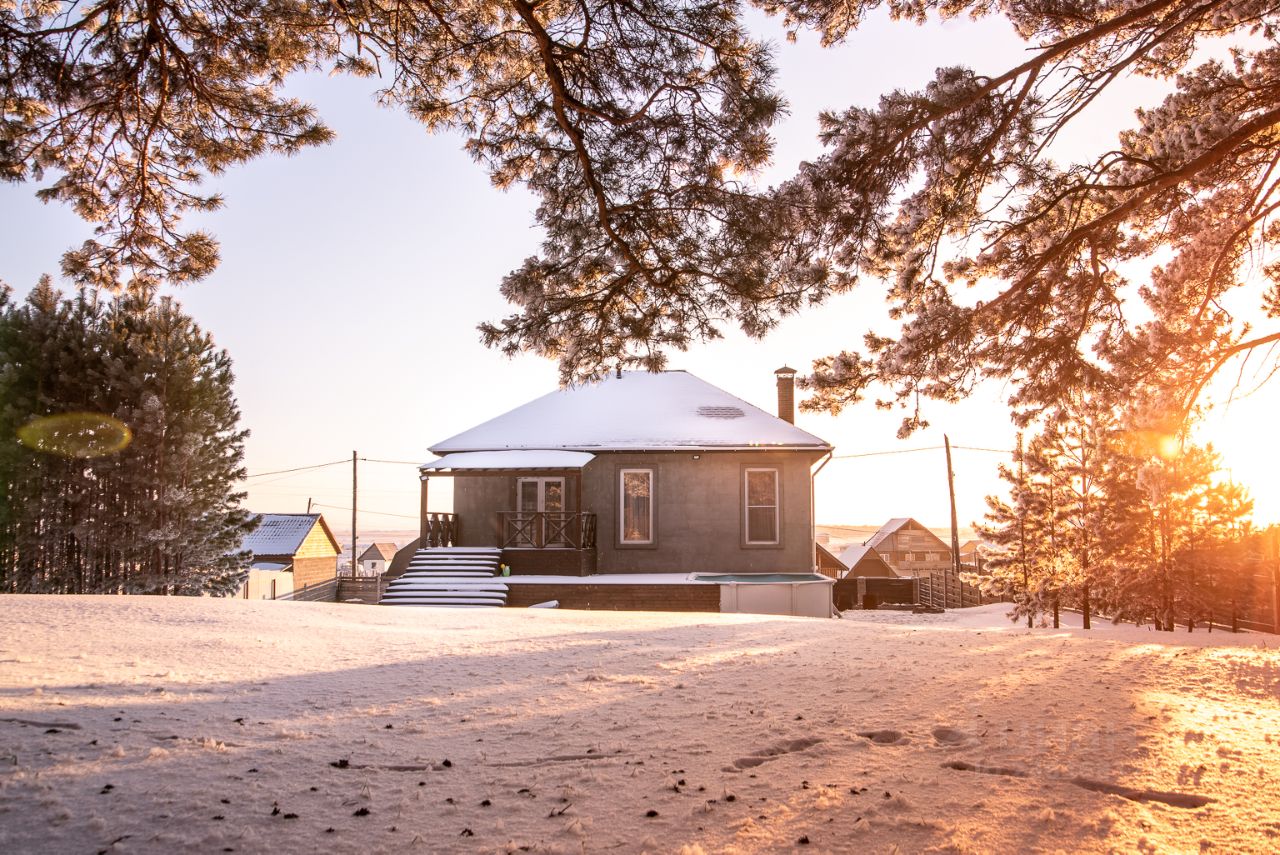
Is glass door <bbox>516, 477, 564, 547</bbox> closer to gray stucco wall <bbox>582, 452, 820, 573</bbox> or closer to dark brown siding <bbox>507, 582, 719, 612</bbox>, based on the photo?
gray stucco wall <bbox>582, 452, 820, 573</bbox>

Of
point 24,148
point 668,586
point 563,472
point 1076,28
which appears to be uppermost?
point 1076,28

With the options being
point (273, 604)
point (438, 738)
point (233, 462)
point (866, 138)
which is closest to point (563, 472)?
point (233, 462)

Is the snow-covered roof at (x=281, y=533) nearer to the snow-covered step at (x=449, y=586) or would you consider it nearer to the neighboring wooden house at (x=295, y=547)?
the neighboring wooden house at (x=295, y=547)

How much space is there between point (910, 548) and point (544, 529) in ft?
152

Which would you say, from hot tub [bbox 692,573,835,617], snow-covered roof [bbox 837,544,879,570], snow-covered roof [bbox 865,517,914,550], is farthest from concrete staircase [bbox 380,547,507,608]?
snow-covered roof [bbox 865,517,914,550]

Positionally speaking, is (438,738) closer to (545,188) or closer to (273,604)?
(545,188)

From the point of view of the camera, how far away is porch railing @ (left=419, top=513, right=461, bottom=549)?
19.5m

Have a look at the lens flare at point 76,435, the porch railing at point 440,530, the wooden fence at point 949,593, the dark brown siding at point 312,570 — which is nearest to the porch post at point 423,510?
the porch railing at point 440,530

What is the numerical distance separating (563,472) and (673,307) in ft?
40.2

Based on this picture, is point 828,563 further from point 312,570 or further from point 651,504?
point 312,570

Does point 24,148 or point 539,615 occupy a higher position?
point 24,148

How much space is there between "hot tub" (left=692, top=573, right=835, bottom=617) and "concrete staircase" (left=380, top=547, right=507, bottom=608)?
4.75 m

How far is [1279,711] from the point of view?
4859 millimetres

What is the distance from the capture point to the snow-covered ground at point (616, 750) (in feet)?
9.04
